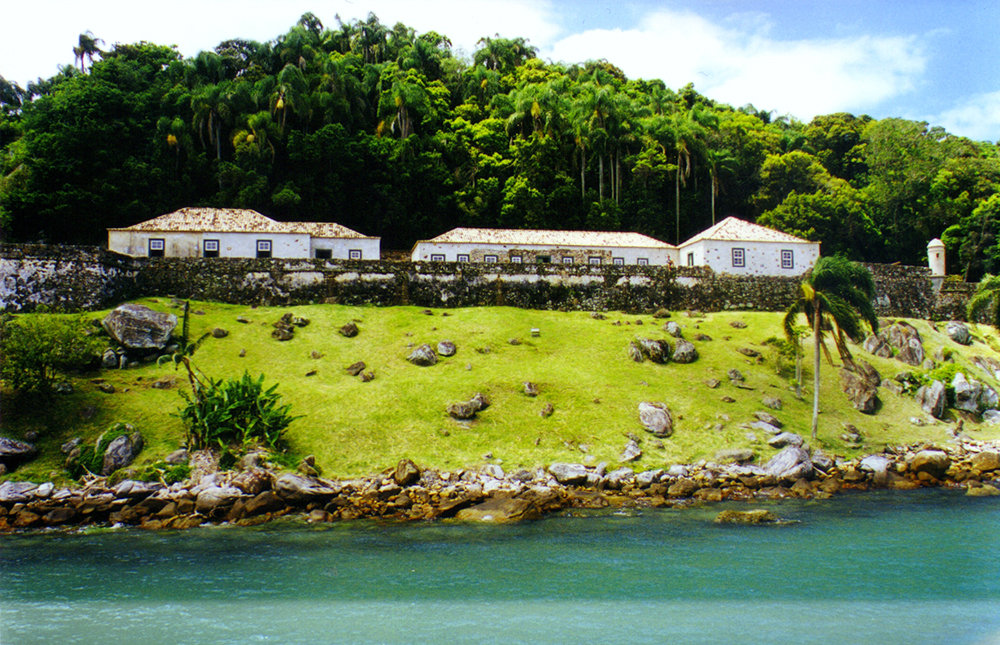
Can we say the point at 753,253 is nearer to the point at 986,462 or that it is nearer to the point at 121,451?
the point at 986,462

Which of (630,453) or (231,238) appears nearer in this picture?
(630,453)

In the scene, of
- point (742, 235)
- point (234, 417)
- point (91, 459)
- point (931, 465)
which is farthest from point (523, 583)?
point (742, 235)

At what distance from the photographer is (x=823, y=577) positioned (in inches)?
582

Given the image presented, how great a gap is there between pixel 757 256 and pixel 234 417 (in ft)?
103

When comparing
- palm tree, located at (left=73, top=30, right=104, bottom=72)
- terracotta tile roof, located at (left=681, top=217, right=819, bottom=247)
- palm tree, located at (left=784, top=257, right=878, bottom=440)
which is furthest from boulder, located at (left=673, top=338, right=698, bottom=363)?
palm tree, located at (left=73, top=30, right=104, bottom=72)

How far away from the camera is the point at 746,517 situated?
1884 cm

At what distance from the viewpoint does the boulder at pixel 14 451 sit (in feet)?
67.6


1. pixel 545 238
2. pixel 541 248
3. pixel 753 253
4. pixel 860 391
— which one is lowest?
pixel 860 391

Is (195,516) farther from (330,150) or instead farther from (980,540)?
(330,150)

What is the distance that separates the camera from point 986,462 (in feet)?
80.8

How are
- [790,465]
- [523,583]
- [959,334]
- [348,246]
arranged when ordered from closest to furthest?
[523,583] < [790,465] < [959,334] < [348,246]

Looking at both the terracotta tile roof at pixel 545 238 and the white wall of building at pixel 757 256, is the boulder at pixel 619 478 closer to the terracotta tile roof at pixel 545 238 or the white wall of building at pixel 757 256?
the white wall of building at pixel 757 256

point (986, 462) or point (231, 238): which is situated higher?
point (231, 238)

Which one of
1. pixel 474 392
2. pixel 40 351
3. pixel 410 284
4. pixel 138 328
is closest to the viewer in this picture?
pixel 40 351
